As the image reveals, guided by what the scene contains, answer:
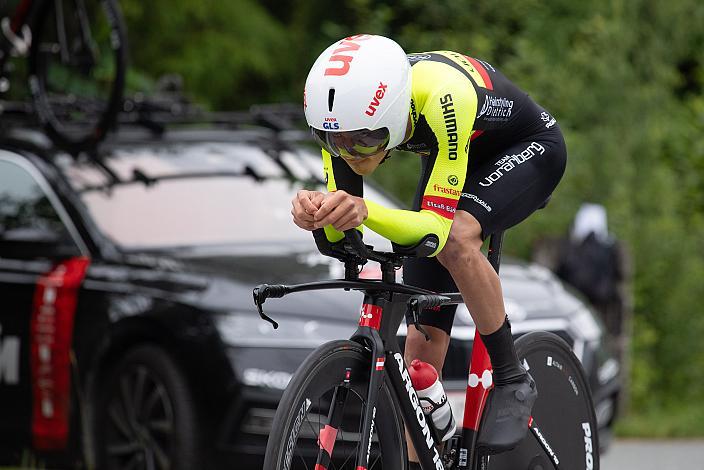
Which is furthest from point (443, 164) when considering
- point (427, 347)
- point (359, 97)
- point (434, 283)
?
point (427, 347)

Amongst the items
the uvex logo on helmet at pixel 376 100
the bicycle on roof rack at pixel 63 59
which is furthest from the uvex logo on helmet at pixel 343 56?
the bicycle on roof rack at pixel 63 59

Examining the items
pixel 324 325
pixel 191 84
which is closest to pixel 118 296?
pixel 324 325

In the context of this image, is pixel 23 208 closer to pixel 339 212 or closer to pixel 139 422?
pixel 139 422

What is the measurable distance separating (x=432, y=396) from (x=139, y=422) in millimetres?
2088

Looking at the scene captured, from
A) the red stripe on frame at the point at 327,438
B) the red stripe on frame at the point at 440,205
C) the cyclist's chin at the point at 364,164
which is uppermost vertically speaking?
the cyclist's chin at the point at 364,164

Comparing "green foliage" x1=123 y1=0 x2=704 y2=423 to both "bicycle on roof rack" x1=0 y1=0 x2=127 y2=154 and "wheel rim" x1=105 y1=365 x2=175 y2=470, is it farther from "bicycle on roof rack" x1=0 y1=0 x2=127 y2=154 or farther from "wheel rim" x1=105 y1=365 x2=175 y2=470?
"wheel rim" x1=105 y1=365 x2=175 y2=470

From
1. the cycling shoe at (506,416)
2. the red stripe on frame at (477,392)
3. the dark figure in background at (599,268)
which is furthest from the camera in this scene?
the dark figure in background at (599,268)

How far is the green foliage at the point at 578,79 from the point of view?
1159 cm

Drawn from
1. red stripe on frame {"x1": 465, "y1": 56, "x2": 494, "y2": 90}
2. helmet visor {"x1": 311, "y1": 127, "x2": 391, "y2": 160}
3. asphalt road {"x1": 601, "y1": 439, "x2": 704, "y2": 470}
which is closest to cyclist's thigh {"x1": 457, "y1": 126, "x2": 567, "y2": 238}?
red stripe on frame {"x1": 465, "y1": 56, "x2": 494, "y2": 90}

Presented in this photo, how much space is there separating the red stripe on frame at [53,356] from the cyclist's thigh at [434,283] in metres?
2.38

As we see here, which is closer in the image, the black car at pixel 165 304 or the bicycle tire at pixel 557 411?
the bicycle tire at pixel 557 411

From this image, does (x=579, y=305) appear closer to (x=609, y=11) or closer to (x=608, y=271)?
(x=608, y=271)

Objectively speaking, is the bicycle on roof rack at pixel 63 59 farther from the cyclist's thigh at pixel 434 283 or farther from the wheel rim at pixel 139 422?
the cyclist's thigh at pixel 434 283

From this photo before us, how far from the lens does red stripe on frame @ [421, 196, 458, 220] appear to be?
13.9 feet
